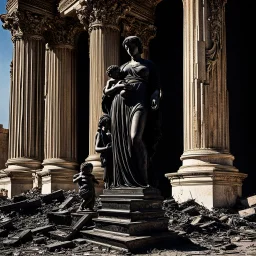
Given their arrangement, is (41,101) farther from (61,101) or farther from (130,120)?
(130,120)

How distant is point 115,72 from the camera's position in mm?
7598

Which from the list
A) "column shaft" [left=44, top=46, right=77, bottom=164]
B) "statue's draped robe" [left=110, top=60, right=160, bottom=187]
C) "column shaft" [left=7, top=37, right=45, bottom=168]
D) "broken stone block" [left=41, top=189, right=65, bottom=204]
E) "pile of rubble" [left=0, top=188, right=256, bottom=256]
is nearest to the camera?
"statue's draped robe" [left=110, top=60, right=160, bottom=187]

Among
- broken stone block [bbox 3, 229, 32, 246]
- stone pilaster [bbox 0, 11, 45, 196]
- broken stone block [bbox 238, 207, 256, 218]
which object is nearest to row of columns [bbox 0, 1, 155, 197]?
stone pilaster [bbox 0, 11, 45, 196]

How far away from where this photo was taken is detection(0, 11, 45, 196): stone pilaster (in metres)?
20.5

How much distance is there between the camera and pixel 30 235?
885cm

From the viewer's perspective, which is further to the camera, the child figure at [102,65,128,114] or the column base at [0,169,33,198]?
the column base at [0,169,33,198]

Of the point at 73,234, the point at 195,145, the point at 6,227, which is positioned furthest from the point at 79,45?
the point at 73,234

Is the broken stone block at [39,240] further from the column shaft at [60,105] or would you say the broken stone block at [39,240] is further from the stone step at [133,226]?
the column shaft at [60,105]

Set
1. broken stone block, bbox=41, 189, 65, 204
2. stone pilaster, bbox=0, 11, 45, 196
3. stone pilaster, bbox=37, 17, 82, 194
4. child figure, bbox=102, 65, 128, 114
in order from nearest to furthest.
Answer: child figure, bbox=102, 65, 128, 114 < broken stone block, bbox=41, 189, 65, 204 < stone pilaster, bbox=37, 17, 82, 194 < stone pilaster, bbox=0, 11, 45, 196

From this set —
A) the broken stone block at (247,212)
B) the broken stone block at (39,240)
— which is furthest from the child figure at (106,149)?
the broken stone block at (247,212)

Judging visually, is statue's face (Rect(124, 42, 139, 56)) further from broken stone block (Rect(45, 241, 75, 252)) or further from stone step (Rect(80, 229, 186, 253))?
broken stone block (Rect(45, 241, 75, 252))

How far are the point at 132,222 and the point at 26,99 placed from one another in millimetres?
Result: 14895

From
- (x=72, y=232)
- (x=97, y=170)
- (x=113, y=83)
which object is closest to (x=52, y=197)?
(x=97, y=170)

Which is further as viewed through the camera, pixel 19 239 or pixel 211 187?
pixel 211 187
